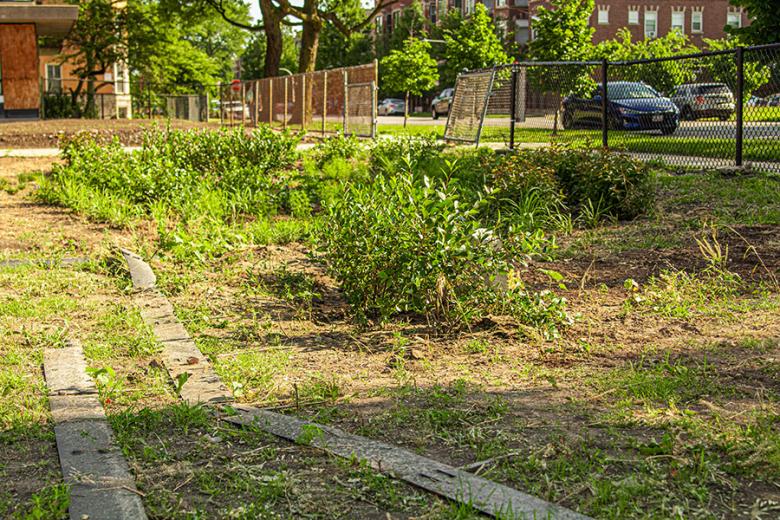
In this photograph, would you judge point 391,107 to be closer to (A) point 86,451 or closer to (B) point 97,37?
(B) point 97,37

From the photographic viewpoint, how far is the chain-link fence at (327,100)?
73.9ft

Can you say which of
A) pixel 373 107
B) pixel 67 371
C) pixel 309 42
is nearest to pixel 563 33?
pixel 309 42

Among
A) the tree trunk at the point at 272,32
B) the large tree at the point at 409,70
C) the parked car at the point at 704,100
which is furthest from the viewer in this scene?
the large tree at the point at 409,70

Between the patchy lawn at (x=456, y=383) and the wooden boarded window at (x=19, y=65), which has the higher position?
the wooden boarded window at (x=19, y=65)

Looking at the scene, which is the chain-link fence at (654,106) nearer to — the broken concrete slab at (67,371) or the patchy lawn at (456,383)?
the patchy lawn at (456,383)

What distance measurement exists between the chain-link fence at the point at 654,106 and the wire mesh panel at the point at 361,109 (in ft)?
15.0

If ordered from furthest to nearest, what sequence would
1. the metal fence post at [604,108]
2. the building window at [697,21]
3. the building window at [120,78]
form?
the building window at [697,21], the building window at [120,78], the metal fence post at [604,108]

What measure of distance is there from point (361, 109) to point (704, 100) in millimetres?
12190

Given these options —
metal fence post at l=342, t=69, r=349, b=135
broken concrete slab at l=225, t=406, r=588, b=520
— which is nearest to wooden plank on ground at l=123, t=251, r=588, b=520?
broken concrete slab at l=225, t=406, r=588, b=520

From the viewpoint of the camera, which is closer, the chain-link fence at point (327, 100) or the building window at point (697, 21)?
the chain-link fence at point (327, 100)

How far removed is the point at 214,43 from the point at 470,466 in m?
94.0

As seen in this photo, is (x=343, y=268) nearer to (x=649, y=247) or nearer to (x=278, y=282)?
(x=278, y=282)

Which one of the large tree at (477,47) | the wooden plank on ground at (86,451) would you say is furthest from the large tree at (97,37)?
the wooden plank on ground at (86,451)

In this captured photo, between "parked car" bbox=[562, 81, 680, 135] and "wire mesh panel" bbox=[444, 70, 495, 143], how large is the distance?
2.64 m
